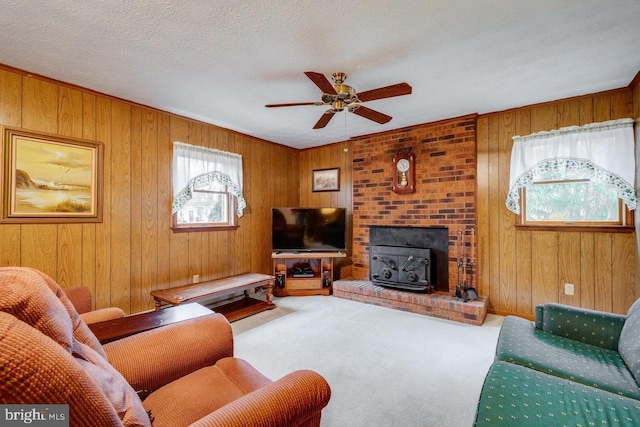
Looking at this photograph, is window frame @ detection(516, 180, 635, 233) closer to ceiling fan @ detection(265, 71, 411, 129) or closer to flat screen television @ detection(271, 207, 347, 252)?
ceiling fan @ detection(265, 71, 411, 129)

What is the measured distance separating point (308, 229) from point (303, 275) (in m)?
0.70

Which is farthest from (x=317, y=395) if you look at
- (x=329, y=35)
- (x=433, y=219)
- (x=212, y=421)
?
(x=433, y=219)

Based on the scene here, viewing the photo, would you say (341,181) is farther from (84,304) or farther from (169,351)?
(169,351)

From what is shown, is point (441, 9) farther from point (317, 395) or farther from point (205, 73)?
point (317, 395)

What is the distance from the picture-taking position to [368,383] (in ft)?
6.88

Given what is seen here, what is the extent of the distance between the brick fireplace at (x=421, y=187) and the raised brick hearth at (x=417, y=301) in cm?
1

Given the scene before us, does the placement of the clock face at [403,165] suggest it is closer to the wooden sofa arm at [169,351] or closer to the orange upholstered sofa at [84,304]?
the wooden sofa arm at [169,351]

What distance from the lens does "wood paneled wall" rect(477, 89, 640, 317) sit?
9.48 feet

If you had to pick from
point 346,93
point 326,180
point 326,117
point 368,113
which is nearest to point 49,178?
point 326,117

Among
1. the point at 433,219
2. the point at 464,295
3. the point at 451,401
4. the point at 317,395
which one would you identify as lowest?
the point at 451,401

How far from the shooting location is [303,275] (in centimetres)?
444

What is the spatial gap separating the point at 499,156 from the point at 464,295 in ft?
5.62

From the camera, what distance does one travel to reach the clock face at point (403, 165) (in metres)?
4.09

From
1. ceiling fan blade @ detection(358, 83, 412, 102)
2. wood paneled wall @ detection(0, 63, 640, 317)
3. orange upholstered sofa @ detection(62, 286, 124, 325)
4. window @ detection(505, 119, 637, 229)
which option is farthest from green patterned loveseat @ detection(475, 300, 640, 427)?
orange upholstered sofa @ detection(62, 286, 124, 325)
